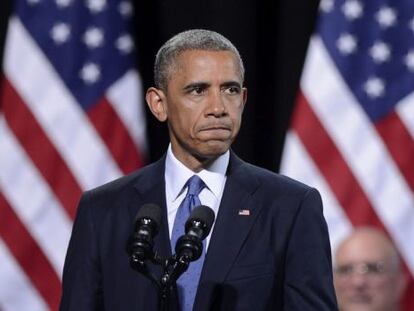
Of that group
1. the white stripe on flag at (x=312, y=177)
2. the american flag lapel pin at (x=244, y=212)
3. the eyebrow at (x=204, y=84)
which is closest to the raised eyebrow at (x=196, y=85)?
the eyebrow at (x=204, y=84)

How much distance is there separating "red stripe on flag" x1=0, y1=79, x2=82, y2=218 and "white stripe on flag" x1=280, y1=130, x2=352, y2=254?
759mm

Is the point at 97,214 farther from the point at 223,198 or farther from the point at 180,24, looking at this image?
the point at 180,24

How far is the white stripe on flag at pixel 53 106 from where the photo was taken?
12.7 ft

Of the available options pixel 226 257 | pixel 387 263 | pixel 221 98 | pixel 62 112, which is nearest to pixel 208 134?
pixel 221 98

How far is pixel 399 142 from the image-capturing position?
12.4 ft

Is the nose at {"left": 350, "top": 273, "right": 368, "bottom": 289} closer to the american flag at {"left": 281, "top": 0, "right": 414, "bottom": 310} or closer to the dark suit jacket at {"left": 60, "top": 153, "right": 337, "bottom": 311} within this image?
the american flag at {"left": 281, "top": 0, "right": 414, "bottom": 310}

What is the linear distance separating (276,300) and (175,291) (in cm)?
19

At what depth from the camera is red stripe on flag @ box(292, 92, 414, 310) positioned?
3.75 meters

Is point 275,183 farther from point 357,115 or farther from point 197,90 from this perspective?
point 357,115

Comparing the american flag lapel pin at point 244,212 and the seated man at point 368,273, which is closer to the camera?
the american flag lapel pin at point 244,212

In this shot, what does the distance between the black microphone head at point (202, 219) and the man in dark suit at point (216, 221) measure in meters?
0.15

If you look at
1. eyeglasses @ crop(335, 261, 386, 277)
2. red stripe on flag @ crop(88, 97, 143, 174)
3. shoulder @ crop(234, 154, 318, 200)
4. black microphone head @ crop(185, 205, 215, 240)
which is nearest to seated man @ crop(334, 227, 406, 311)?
eyeglasses @ crop(335, 261, 386, 277)

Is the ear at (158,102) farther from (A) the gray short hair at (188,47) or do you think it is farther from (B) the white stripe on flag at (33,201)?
(B) the white stripe on flag at (33,201)

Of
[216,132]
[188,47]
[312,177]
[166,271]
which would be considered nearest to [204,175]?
[216,132]
